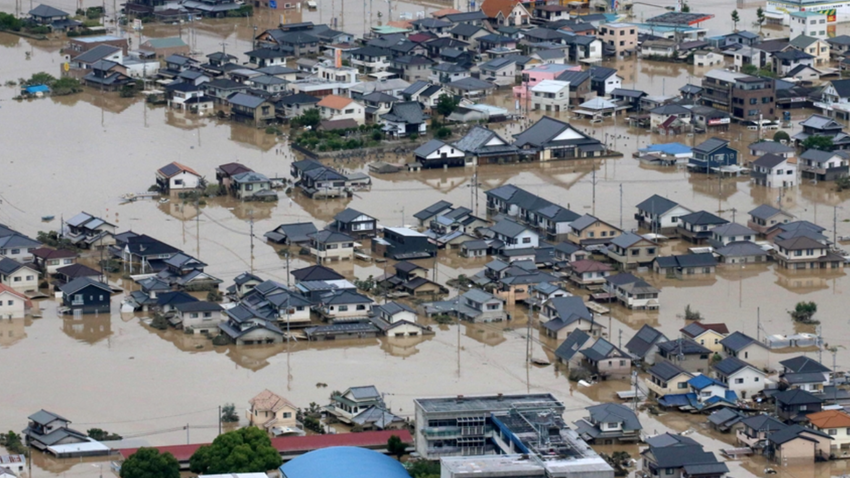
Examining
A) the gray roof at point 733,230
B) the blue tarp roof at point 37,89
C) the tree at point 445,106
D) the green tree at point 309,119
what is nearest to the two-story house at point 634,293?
the gray roof at point 733,230

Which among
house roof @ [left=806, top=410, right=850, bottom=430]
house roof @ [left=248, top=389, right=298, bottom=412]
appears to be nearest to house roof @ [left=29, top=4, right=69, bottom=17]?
house roof @ [left=248, top=389, right=298, bottom=412]

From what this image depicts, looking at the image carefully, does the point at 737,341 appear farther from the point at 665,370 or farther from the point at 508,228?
the point at 508,228

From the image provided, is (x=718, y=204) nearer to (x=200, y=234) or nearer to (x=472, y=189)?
(x=472, y=189)

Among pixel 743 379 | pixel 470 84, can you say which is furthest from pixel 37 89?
pixel 743 379

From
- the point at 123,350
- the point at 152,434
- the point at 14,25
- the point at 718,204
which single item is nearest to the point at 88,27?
the point at 14,25

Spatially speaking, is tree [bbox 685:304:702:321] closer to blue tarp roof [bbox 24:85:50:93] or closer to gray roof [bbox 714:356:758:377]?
gray roof [bbox 714:356:758:377]

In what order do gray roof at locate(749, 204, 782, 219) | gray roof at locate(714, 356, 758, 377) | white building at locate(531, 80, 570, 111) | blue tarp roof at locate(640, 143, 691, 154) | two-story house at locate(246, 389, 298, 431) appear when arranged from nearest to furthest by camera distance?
two-story house at locate(246, 389, 298, 431) → gray roof at locate(714, 356, 758, 377) → gray roof at locate(749, 204, 782, 219) → blue tarp roof at locate(640, 143, 691, 154) → white building at locate(531, 80, 570, 111)
